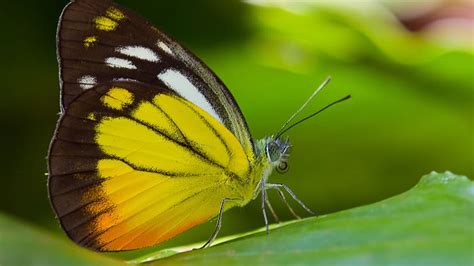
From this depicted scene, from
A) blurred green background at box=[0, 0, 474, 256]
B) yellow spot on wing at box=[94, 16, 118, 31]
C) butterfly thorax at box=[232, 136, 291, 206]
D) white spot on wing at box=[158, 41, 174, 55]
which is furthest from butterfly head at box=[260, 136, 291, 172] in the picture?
blurred green background at box=[0, 0, 474, 256]


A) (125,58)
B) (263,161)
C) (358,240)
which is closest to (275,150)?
(263,161)

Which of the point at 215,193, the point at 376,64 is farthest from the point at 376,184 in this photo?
the point at 215,193

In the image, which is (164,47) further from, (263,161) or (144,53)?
(263,161)

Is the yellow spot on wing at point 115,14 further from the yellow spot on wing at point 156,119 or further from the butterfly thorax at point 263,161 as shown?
the butterfly thorax at point 263,161

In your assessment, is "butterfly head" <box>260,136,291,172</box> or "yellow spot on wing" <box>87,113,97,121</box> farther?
"butterfly head" <box>260,136,291,172</box>

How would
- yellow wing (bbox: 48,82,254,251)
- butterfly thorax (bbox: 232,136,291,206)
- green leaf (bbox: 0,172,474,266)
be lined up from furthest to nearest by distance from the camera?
1. butterfly thorax (bbox: 232,136,291,206)
2. yellow wing (bbox: 48,82,254,251)
3. green leaf (bbox: 0,172,474,266)

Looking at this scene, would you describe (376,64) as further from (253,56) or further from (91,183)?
(91,183)

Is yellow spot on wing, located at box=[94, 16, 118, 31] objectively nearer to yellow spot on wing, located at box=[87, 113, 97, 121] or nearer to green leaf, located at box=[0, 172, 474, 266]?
yellow spot on wing, located at box=[87, 113, 97, 121]

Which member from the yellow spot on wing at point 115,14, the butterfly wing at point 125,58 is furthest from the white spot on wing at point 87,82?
the yellow spot on wing at point 115,14
